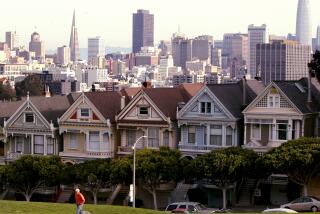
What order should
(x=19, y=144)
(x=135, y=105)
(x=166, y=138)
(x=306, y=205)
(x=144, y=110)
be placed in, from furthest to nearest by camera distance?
(x=19, y=144)
(x=135, y=105)
(x=144, y=110)
(x=166, y=138)
(x=306, y=205)

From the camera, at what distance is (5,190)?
65625 mm

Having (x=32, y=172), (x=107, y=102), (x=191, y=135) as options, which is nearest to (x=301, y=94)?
(x=191, y=135)

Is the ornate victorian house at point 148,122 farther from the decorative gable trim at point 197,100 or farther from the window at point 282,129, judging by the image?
the window at point 282,129

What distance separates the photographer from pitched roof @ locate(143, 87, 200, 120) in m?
64.4

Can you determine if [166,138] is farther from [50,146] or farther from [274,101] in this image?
[50,146]

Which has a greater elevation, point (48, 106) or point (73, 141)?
point (48, 106)

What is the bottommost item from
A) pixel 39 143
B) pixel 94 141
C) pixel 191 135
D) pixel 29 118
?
pixel 39 143

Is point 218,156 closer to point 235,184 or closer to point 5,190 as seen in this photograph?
point 235,184

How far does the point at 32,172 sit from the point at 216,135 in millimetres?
11415

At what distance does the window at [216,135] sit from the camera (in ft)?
205

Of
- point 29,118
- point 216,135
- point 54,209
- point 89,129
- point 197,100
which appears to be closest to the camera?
point 54,209

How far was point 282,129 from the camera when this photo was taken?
200 feet

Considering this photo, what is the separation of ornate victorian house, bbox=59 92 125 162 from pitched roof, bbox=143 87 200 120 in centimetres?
230

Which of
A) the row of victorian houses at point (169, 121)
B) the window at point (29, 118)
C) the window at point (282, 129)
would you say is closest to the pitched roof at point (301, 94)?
the row of victorian houses at point (169, 121)
